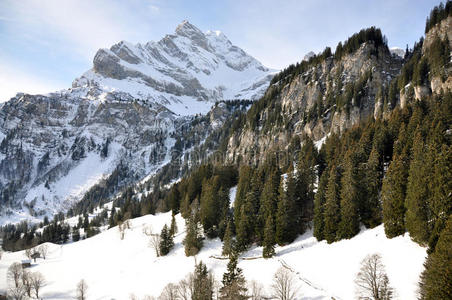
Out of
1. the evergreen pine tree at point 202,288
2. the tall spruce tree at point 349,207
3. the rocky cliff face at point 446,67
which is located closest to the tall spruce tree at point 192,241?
the evergreen pine tree at point 202,288

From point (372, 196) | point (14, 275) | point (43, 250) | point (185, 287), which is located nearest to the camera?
point (185, 287)

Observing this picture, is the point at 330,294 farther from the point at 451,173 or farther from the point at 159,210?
the point at 159,210

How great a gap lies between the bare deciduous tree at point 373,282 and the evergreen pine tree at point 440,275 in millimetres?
4345

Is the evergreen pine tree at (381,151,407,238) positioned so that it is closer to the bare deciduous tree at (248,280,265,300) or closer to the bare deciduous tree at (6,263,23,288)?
the bare deciduous tree at (248,280,265,300)

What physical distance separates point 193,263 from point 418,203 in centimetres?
4160

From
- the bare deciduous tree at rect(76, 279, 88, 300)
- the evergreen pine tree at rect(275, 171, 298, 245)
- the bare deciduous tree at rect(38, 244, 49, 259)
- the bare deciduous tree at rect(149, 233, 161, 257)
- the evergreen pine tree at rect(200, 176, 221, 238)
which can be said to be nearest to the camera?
the bare deciduous tree at rect(76, 279, 88, 300)

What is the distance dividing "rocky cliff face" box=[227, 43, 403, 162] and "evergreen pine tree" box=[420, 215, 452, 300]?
83308 mm

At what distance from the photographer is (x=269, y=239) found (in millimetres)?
52781

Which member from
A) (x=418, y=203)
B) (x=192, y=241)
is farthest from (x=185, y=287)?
(x=418, y=203)

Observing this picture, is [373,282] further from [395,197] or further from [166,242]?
[166,242]

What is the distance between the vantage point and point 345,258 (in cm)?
4072

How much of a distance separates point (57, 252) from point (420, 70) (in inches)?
5184

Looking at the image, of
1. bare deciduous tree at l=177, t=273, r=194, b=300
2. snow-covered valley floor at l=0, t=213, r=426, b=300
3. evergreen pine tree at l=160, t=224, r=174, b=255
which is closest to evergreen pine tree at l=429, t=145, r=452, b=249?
snow-covered valley floor at l=0, t=213, r=426, b=300

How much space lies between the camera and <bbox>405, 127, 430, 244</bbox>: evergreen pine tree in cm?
3331
